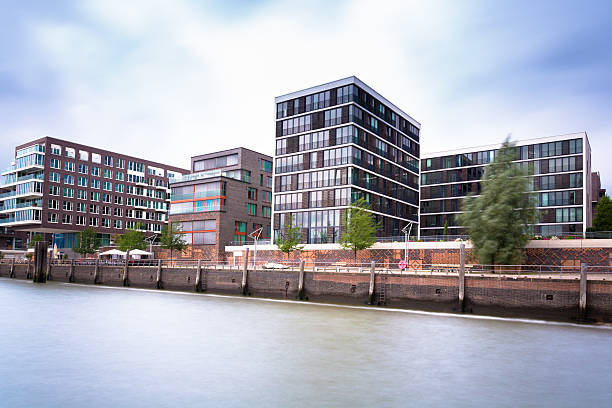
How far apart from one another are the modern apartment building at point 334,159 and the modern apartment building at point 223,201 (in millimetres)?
9514

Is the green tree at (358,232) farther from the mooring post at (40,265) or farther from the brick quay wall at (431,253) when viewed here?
the mooring post at (40,265)

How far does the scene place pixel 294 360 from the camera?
73.9 feet

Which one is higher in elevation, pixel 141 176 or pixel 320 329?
pixel 141 176

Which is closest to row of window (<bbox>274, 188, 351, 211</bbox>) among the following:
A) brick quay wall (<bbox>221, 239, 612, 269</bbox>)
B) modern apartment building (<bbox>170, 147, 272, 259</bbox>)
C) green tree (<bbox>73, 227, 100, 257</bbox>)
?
brick quay wall (<bbox>221, 239, 612, 269</bbox>)

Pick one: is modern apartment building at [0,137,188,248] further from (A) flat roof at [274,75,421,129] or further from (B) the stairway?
(B) the stairway

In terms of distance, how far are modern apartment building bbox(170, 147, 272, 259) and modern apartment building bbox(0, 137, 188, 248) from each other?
16748 millimetres

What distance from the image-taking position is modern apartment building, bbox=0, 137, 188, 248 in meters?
100

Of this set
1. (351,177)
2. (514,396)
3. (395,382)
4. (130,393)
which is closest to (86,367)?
(130,393)

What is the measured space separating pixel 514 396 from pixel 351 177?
5204 centimetres

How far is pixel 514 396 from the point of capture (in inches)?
685

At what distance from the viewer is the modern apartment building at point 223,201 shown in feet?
264

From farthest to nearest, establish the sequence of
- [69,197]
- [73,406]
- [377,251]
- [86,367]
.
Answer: [69,197]
[377,251]
[86,367]
[73,406]

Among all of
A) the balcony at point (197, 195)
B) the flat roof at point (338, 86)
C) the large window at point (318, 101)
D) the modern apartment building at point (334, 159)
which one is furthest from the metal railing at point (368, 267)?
the flat roof at point (338, 86)

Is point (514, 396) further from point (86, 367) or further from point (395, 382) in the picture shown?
point (86, 367)
